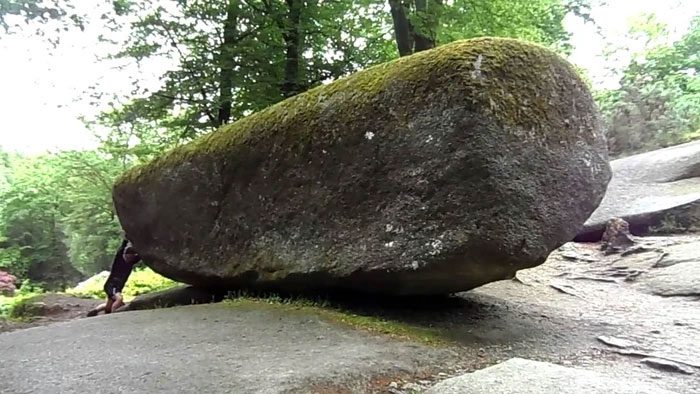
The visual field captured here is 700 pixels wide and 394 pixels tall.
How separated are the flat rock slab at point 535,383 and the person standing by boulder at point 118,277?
6.06 metres

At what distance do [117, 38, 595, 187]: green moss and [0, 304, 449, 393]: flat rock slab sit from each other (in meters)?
1.83

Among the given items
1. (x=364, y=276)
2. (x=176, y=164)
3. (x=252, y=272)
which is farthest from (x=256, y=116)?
(x=364, y=276)

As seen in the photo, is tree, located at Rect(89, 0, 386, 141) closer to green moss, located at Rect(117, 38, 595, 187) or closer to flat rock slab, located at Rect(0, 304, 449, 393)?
green moss, located at Rect(117, 38, 595, 187)

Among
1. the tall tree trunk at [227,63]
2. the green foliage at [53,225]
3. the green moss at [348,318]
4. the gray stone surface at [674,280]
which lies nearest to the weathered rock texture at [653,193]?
the gray stone surface at [674,280]

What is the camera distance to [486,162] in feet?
13.8

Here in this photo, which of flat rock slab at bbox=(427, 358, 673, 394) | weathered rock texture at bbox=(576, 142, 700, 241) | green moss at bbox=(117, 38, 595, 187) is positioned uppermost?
green moss at bbox=(117, 38, 595, 187)

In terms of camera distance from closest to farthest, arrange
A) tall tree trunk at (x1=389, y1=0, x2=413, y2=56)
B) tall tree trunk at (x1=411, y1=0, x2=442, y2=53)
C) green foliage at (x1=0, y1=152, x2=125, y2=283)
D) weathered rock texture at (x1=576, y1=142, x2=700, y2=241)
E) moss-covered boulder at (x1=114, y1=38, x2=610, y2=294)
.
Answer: moss-covered boulder at (x1=114, y1=38, x2=610, y2=294) → weathered rock texture at (x1=576, y1=142, x2=700, y2=241) → tall tree trunk at (x1=411, y1=0, x2=442, y2=53) → tall tree trunk at (x1=389, y1=0, x2=413, y2=56) → green foliage at (x1=0, y1=152, x2=125, y2=283)

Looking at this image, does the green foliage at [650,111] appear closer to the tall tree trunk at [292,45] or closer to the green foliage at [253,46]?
the green foliage at [253,46]

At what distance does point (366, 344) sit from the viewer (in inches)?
160

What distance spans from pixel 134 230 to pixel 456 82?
5.14m

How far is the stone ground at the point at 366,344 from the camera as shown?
3.44 metres

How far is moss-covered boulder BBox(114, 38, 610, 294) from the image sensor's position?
14.0 ft

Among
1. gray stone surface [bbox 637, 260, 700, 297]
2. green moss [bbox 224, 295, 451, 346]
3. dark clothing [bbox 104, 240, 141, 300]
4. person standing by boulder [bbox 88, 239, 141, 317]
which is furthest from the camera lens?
dark clothing [bbox 104, 240, 141, 300]

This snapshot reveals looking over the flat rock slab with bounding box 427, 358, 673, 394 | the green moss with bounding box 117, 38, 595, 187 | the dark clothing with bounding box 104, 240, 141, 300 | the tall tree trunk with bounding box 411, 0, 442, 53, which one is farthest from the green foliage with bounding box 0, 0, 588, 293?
the flat rock slab with bounding box 427, 358, 673, 394
